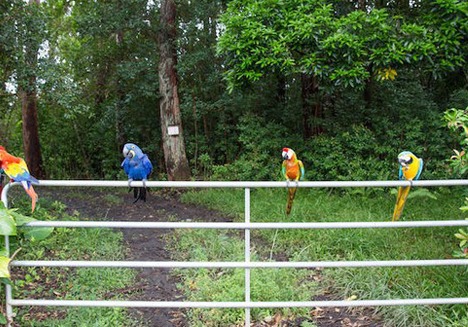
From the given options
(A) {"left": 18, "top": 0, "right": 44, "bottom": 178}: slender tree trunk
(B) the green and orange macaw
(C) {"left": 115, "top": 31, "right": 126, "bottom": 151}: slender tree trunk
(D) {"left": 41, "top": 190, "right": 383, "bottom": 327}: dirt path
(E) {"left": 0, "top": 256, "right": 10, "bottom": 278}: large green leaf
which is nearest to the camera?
(E) {"left": 0, "top": 256, "right": 10, "bottom": 278}: large green leaf

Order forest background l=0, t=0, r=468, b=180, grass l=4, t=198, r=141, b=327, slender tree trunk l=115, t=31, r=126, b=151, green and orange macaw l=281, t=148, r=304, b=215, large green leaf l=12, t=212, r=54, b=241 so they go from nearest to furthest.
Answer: large green leaf l=12, t=212, r=54, b=241
green and orange macaw l=281, t=148, r=304, b=215
grass l=4, t=198, r=141, b=327
forest background l=0, t=0, r=468, b=180
slender tree trunk l=115, t=31, r=126, b=151

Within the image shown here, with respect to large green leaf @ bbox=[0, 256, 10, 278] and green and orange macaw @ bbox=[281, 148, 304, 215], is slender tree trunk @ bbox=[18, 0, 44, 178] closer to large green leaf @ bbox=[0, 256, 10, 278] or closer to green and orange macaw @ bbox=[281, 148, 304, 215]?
large green leaf @ bbox=[0, 256, 10, 278]

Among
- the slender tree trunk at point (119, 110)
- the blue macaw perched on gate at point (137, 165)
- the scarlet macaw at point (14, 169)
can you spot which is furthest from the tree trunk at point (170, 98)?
the scarlet macaw at point (14, 169)

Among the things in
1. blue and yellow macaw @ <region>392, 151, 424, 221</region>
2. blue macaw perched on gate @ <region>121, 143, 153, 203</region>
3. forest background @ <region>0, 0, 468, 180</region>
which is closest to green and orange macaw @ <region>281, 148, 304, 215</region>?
blue and yellow macaw @ <region>392, 151, 424, 221</region>

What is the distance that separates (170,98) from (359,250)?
537cm

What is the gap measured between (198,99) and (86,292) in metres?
6.18

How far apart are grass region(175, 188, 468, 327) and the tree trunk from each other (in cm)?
237

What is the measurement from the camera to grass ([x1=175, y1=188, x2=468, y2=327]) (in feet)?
9.84

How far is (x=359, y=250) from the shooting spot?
153 inches

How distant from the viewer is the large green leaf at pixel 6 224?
2244 millimetres

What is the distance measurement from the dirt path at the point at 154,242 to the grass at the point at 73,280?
159 mm

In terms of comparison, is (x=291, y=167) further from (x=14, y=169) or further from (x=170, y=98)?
(x=170, y=98)

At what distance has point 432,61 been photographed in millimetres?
4812

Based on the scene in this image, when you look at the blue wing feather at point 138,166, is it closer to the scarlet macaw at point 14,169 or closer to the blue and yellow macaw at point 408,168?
the scarlet macaw at point 14,169
